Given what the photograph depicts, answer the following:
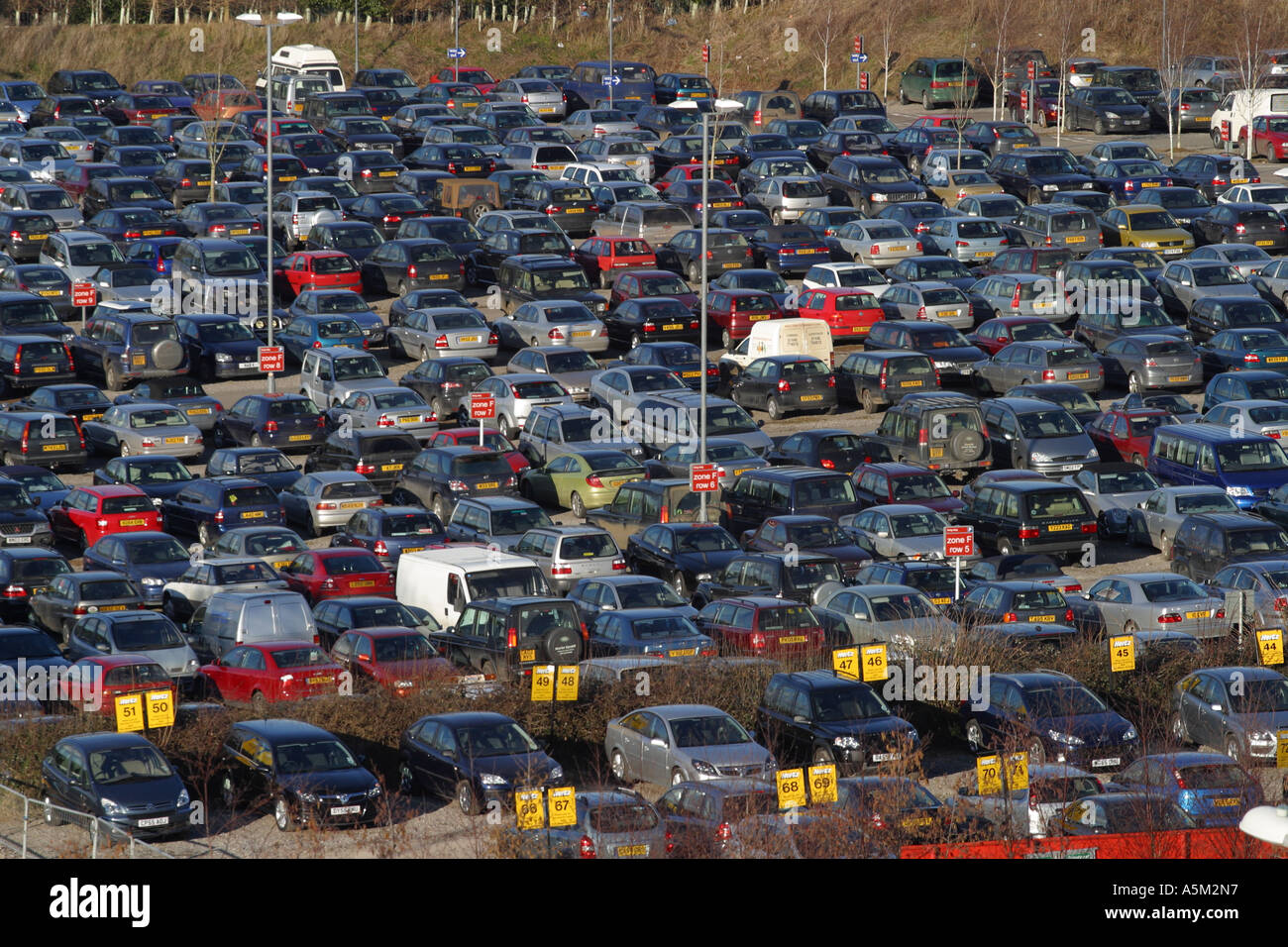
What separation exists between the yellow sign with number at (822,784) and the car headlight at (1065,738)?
176 inches

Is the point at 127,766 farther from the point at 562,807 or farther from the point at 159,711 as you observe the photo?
the point at 562,807

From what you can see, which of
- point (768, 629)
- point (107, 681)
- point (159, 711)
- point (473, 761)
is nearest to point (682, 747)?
point (473, 761)

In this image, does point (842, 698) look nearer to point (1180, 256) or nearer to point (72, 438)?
point (72, 438)

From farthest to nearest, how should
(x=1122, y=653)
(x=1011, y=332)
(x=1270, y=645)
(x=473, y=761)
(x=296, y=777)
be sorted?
(x=1011, y=332), (x=1270, y=645), (x=1122, y=653), (x=473, y=761), (x=296, y=777)

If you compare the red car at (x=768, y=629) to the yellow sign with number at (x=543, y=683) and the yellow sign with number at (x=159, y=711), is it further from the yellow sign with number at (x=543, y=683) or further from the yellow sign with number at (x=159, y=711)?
the yellow sign with number at (x=159, y=711)

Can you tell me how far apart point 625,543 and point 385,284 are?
16.6 metres

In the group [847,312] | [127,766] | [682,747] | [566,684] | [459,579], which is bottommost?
[682,747]

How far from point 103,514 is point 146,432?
4713 mm

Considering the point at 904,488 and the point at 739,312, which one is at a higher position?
the point at 739,312

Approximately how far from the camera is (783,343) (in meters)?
40.6

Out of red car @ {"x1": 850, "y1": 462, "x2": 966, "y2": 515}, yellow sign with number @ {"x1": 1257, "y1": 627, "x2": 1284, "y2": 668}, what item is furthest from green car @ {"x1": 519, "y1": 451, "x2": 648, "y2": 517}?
yellow sign with number @ {"x1": 1257, "y1": 627, "x2": 1284, "y2": 668}

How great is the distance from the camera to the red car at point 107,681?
2375 centimetres

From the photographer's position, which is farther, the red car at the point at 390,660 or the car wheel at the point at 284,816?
the red car at the point at 390,660

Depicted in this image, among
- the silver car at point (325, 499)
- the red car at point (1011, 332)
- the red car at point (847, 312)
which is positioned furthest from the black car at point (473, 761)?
the red car at point (847, 312)
